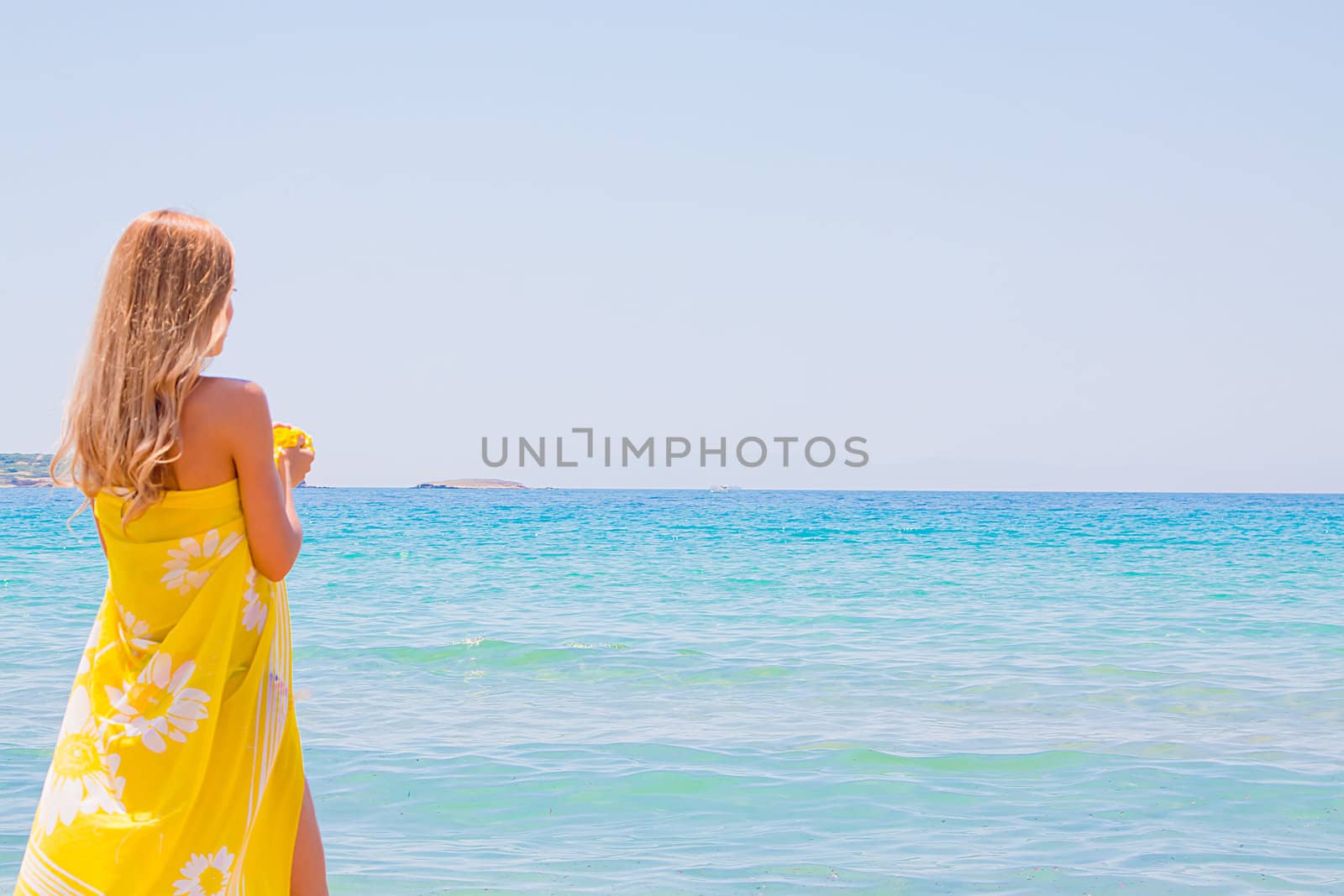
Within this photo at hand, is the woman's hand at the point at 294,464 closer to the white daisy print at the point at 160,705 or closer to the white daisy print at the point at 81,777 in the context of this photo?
the white daisy print at the point at 160,705

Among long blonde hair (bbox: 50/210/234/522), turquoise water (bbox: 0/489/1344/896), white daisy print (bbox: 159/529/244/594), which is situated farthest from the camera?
turquoise water (bbox: 0/489/1344/896)

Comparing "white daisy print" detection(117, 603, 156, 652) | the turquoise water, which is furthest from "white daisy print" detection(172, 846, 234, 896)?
the turquoise water

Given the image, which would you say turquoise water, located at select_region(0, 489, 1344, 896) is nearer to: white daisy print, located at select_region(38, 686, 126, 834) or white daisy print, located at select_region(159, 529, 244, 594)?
white daisy print, located at select_region(38, 686, 126, 834)

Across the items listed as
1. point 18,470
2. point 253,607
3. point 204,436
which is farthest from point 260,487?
point 18,470

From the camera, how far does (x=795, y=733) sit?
6.79 meters

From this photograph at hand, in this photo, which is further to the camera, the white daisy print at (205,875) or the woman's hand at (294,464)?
the woman's hand at (294,464)

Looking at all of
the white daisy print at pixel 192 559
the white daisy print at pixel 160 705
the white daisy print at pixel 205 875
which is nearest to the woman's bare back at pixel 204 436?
the white daisy print at pixel 192 559

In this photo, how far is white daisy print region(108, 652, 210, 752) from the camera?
2430 millimetres

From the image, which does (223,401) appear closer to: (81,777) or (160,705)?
(160,705)

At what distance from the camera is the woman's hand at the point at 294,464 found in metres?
2.62

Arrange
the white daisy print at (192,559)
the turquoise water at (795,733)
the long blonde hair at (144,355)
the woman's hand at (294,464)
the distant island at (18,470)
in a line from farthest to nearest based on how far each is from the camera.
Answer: the distant island at (18,470) → the turquoise water at (795,733) → the woman's hand at (294,464) → the white daisy print at (192,559) → the long blonde hair at (144,355)

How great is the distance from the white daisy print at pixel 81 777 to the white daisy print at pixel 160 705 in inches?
3.0

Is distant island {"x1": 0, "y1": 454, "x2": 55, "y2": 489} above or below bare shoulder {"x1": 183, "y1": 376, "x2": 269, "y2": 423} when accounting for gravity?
below

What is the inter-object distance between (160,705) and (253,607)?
0.26 metres
